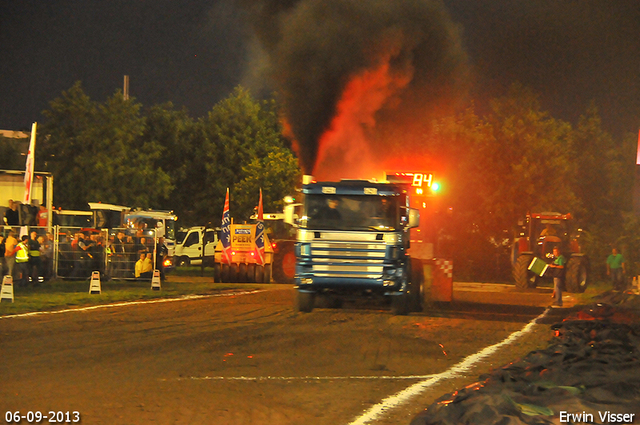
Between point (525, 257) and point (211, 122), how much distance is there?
23.5 metres

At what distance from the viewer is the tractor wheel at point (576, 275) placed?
29.4 meters

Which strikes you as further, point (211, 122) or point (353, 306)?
point (211, 122)

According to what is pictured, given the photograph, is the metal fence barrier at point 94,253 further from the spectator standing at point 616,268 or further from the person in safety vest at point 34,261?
the spectator standing at point 616,268

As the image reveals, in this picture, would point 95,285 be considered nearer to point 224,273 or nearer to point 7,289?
point 7,289

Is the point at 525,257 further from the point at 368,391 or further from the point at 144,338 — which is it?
the point at 368,391

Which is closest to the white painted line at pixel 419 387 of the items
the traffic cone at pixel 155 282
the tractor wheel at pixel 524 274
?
the traffic cone at pixel 155 282

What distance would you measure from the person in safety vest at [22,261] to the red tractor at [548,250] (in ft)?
57.3

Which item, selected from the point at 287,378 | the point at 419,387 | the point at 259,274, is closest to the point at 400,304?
the point at 287,378

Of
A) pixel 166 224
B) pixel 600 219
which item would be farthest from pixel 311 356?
pixel 600 219

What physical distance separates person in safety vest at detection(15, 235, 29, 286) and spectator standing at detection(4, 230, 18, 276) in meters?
0.13

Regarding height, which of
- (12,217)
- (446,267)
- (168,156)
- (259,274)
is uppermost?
(168,156)

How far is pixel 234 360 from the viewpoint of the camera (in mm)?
10258

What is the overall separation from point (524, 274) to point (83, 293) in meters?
17.3

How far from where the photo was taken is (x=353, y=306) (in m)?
19.1
